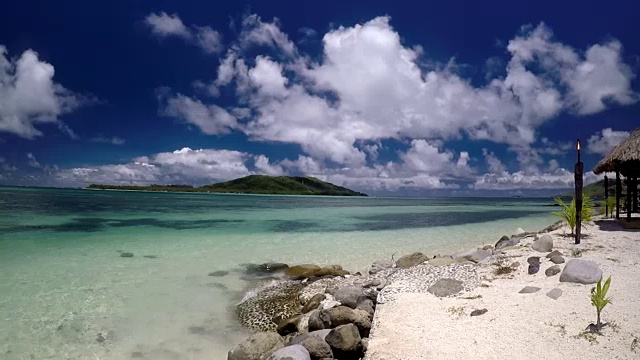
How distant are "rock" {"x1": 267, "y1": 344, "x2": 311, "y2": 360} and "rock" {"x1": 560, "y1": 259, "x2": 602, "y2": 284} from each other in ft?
21.8

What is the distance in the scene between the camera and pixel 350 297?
30.4 feet

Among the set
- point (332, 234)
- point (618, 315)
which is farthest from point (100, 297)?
point (332, 234)

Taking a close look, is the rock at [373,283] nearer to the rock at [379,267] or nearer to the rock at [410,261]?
the rock at [379,267]

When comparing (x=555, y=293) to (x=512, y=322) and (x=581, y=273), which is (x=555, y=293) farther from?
(x=512, y=322)

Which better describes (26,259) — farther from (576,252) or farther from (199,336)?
(576,252)

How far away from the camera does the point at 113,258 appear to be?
16.8 meters

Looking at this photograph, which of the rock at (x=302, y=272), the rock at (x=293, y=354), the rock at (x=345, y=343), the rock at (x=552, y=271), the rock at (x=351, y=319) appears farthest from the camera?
the rock at (x=302, y=272)

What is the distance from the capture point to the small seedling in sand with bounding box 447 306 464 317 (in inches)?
299

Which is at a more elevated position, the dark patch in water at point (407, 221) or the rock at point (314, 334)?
the rock at point (314, 334)

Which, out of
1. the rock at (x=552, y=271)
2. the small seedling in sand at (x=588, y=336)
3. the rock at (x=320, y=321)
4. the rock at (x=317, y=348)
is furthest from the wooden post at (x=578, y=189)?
the rock at (x=317, y=348)

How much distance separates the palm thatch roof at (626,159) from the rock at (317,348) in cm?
1705

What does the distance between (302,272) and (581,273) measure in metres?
9.08

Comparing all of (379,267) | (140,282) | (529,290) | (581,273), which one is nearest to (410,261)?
(379,267)

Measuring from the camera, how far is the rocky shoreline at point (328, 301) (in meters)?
6.81
